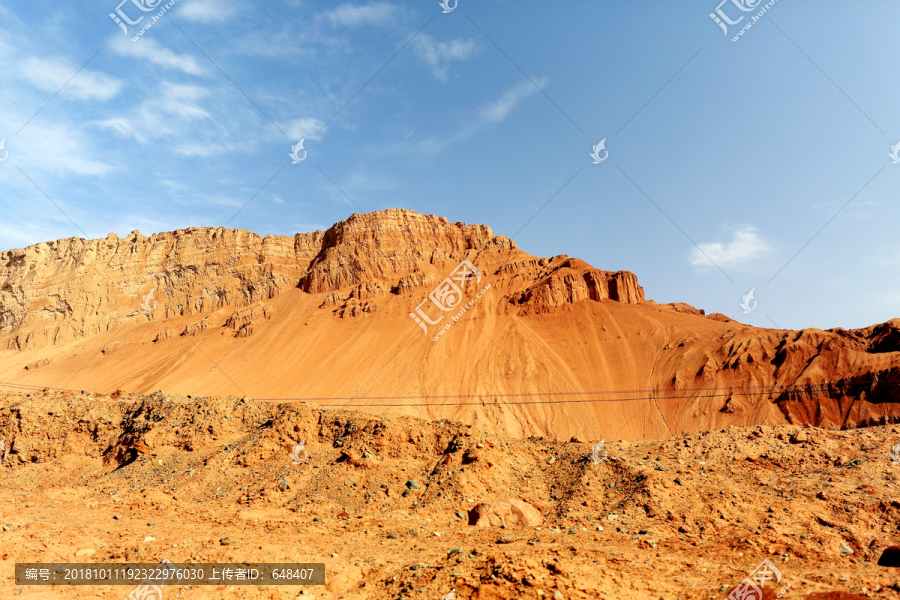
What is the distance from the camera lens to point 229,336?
191 ft

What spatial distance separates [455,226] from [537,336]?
27013mm

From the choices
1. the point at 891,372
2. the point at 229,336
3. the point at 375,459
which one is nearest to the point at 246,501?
the point at 375,459

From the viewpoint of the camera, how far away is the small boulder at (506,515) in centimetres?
948

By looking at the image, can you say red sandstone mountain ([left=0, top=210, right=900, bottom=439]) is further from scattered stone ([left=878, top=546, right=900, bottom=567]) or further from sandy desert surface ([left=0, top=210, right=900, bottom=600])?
scattered stone ([left=878, top=546, right=900, bottom=567])

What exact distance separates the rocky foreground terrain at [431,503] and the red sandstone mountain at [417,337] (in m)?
24.0

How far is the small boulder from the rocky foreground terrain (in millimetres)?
43

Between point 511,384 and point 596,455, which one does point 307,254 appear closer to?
point 511,384
